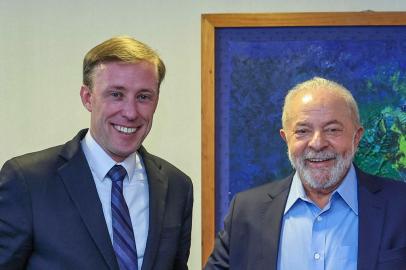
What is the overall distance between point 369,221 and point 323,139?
0.28 metres

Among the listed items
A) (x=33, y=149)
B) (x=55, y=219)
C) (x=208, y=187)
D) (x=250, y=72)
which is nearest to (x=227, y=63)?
(x=250, y=72)

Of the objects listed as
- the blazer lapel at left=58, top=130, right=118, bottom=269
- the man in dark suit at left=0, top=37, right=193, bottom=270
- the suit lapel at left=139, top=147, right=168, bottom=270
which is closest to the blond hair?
the man in dark suit at left=0, top=37, right=193, bottom=270

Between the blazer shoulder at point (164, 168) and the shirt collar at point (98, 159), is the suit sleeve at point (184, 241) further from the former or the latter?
the shirt collar at point (98, 159)

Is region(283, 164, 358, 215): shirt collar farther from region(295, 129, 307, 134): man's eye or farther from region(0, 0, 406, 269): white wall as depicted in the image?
region(0, 0, 406, 269): white wall

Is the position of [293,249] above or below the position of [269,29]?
below

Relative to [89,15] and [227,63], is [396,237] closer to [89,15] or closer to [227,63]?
[227,63]

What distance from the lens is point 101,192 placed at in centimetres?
171

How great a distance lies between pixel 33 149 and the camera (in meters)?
2.51

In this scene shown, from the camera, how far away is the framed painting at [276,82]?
2373 millimetres

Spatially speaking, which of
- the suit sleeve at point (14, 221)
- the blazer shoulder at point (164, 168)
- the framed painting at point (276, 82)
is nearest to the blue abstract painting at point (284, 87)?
the framed painting at point (276, 82)

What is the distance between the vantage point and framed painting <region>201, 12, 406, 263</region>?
93.4 inches

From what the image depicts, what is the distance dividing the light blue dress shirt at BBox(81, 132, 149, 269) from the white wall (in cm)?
67

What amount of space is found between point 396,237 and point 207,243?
954 millimetres

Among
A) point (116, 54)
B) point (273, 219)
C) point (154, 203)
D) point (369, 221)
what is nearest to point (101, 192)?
point (154, 203)
